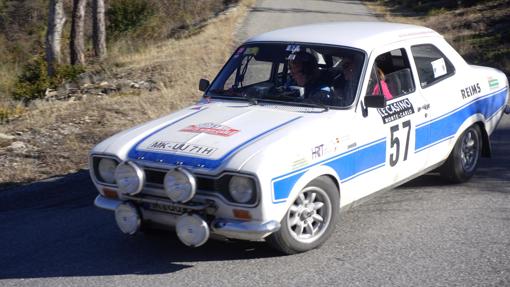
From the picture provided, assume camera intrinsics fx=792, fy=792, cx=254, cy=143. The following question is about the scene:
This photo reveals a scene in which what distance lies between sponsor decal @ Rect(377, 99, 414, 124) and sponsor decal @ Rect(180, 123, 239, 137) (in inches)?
52.1

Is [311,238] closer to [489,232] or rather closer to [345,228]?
[345,228]

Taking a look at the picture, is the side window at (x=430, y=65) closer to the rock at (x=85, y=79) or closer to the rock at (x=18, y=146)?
the rock at (x=18, y=146)

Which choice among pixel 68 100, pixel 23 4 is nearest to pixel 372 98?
pixel 68 100

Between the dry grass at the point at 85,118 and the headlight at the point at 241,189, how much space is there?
14.0ft

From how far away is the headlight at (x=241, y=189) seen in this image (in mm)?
5367

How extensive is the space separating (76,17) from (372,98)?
56.5 feet

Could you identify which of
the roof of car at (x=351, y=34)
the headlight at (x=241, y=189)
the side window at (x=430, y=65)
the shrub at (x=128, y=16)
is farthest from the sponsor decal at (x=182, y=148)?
the shrub at (x=128, y=16)

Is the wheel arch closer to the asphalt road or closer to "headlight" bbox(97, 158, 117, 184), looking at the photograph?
the asphalt road

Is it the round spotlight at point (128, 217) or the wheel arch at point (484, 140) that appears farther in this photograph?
the wheel arch at point (484, 140)

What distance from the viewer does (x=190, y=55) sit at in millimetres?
19000

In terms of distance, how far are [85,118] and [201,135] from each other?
6.15 metres

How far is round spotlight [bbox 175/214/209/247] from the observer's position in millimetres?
5414

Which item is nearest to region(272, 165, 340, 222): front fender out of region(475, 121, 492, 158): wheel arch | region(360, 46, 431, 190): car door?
region(360, 46, 431, 190): car door

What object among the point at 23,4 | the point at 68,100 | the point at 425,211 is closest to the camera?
the point at 425,211
